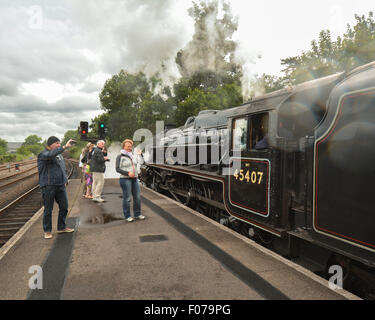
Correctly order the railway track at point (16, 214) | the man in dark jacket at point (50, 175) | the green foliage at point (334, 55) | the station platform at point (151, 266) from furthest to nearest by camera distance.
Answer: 1. the green foliage at point (334, 55)
2. the railway track at point (16, 214)
3. the man in dark jacket at point (50, 175)
4. the station platform at point (151, 266)

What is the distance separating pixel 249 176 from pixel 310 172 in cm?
133

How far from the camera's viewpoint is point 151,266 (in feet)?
12.6

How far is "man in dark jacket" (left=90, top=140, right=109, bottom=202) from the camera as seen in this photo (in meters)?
8.34

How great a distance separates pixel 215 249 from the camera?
4488 millimetres

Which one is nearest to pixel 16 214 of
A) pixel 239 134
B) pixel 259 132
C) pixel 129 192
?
pixel 129 192

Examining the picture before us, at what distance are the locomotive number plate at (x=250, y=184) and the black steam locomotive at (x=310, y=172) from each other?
0.05 ft

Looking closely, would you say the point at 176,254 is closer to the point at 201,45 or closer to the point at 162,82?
the point at 162,82

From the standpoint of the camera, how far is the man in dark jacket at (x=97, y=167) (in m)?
8.34

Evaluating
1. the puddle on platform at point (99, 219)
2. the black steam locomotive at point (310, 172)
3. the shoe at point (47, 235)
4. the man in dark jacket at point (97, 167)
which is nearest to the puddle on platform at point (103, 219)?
the puddle on platform at point (99, 219)

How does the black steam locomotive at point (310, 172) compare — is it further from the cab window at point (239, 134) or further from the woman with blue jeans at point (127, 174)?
the woman with blue jeans at point (127, 174)

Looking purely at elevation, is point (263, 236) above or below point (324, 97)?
below

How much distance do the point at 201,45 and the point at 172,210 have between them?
37.9m
